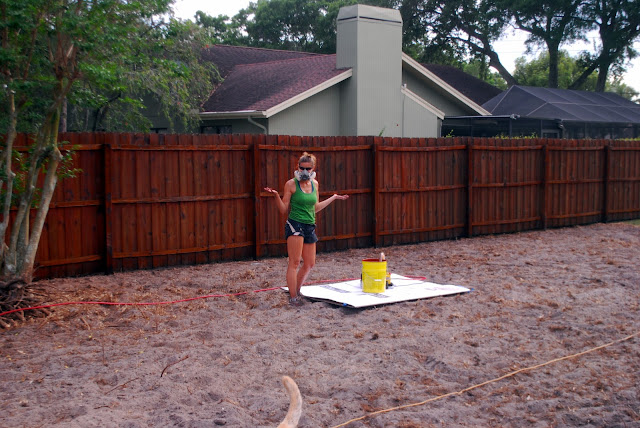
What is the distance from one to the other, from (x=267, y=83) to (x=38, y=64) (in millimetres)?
12239

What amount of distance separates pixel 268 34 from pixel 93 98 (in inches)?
1204

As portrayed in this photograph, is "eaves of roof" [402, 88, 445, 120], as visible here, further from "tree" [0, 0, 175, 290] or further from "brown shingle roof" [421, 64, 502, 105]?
"tree" [0, 0, 175, 290]

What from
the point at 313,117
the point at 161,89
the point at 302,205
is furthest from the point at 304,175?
the point at 313,117

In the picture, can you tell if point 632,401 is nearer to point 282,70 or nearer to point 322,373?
point 322,373

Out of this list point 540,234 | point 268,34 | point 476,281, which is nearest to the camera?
point 476,281

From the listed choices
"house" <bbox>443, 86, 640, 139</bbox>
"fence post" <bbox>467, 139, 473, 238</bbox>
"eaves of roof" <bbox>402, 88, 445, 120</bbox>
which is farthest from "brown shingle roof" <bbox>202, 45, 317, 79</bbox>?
"fence post" <bbox>467, 139, 473, 238</bbox>

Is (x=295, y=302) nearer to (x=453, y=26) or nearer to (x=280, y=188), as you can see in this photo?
(x=280, y=188)

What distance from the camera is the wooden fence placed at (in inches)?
374

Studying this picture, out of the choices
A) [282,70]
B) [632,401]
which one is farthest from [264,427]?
[282,70]

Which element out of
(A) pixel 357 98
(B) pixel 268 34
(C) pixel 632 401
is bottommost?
(C) pixel 632 401

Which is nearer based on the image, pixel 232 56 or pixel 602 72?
pixel 232 56

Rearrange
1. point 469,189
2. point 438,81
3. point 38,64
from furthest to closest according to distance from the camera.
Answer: point 438,81 < point 469,189 < point 38,64

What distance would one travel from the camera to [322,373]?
5578 millimetres

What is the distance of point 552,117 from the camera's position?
2642 centimetres
